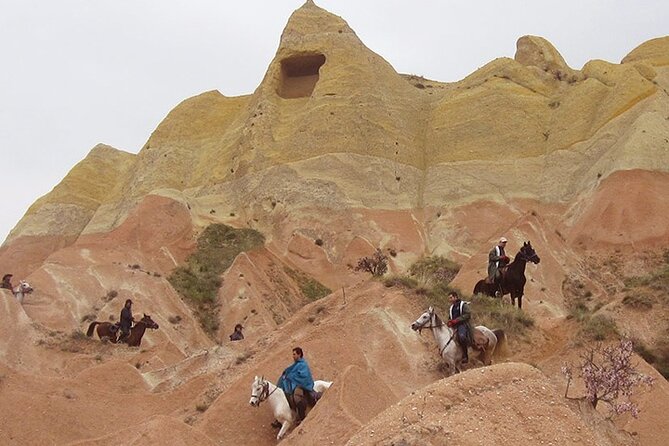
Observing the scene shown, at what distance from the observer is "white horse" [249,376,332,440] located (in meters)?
18.2

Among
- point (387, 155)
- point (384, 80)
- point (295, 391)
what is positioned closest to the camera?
point (295, 391)

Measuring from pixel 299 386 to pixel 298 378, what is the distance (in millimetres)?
171

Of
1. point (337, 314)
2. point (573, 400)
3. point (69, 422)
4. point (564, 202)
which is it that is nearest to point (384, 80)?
point (564, 202)

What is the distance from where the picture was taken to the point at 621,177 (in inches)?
Result: 1829

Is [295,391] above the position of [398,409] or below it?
below

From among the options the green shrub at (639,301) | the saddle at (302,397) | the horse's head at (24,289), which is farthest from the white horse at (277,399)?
the horse's head at (24,289)

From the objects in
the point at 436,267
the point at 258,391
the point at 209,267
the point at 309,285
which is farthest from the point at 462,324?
the point at 209,267

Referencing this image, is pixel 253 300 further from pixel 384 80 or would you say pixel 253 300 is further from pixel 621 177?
pixel 384 80

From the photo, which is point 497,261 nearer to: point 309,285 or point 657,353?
point 657,353

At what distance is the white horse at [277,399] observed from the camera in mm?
18212

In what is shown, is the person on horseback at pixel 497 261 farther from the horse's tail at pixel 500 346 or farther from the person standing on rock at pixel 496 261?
the horse's tail at pixel 500 346

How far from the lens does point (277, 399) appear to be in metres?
18.5

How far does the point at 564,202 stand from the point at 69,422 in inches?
1388

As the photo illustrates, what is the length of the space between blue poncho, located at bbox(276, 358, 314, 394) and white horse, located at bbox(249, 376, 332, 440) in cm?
20
